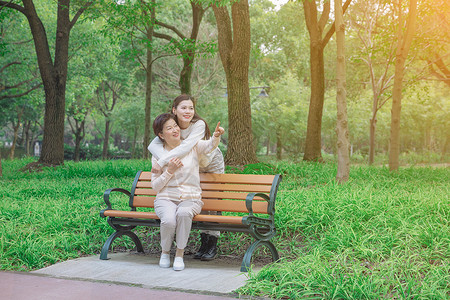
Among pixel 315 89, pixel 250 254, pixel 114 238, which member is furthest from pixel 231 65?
pixel 250 254

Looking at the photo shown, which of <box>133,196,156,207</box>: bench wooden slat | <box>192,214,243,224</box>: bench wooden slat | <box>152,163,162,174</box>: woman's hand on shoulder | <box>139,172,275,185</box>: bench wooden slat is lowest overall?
<box>192,214,243,224</box>: bench wooden slat

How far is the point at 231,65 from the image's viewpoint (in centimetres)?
1287

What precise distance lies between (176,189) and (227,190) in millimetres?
618

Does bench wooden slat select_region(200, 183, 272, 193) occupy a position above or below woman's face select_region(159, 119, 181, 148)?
below

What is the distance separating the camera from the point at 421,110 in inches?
1351

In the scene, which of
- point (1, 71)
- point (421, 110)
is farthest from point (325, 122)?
point (1, 71)

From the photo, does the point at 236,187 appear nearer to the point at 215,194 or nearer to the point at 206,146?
the point at 215,194

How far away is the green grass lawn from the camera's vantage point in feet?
12.9

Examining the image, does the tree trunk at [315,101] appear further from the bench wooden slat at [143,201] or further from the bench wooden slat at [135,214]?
the bench wooden slat at [135,214]

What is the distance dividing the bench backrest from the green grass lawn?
63 centimetres

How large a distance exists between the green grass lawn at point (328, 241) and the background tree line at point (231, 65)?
5895 mm

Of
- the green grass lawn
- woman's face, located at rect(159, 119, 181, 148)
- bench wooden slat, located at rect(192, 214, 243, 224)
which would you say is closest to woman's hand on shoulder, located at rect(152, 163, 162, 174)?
woman's face, located at rect(159, 119, 181, 148)

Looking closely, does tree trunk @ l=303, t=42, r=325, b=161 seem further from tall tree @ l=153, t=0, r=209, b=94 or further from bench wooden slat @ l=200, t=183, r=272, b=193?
bench wooden slat @ l=200, t=183, r=272, b=193

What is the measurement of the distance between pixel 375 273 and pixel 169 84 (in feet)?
95.1
